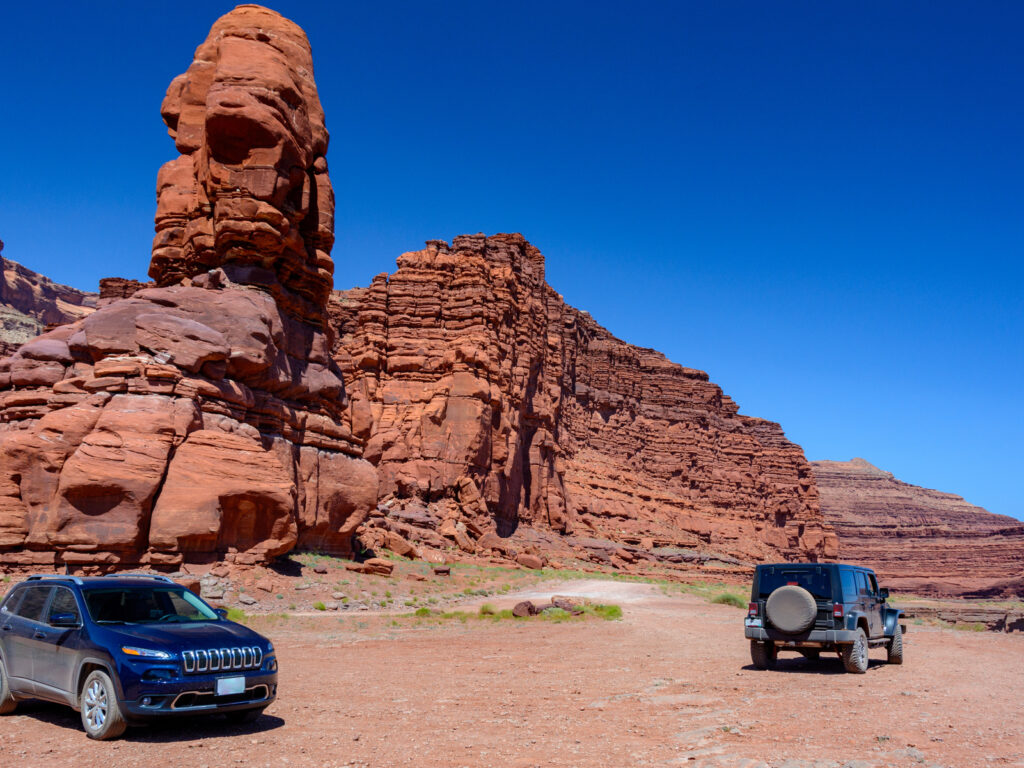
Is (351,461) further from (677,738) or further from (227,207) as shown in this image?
(677,738)

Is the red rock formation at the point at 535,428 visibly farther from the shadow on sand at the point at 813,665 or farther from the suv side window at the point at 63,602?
the suv side window at the point at 63,602

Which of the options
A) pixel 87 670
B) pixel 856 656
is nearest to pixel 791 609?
pixel 856 656

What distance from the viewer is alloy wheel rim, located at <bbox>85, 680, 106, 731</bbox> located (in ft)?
24.7

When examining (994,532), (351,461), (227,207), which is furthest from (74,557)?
(994,532)

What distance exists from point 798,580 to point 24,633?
36.5 ft

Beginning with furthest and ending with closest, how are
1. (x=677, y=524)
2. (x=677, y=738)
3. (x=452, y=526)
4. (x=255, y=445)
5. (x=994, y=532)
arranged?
(x=994, y=532) → (x=677, y=524) → (x=452, y=526) → (x=255, y=445) → (x=677, y=738)

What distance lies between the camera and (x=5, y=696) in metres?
8.66

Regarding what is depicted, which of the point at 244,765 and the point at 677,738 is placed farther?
the point at 677,738

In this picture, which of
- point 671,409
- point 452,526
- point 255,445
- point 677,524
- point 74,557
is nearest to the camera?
point 74,557

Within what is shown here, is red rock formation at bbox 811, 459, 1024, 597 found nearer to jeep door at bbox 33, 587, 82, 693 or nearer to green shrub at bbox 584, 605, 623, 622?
green shrub at bbox 584, 605, 623, 622

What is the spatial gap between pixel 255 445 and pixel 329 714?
15.2 m

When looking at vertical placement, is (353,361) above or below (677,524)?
above

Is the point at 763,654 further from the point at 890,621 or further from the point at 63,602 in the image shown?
the point at 63,602

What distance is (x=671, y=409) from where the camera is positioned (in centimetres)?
8881
